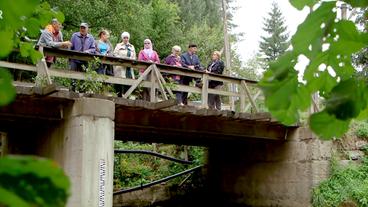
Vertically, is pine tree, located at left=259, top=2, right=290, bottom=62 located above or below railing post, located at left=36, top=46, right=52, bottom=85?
above

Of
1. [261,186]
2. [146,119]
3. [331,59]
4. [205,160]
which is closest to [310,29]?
[331,59]

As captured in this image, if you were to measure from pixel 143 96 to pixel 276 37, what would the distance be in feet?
147

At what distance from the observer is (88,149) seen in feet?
27.8

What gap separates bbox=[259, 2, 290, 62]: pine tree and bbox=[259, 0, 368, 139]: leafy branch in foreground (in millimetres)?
51557

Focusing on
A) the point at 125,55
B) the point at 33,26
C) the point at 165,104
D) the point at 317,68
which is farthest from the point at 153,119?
the point at 317,68

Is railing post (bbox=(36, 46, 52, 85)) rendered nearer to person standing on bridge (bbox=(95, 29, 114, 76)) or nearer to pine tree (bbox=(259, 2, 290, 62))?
person standing on bridge (bbox=(95, 29, 114, 76))

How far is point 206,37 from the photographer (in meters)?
33.2

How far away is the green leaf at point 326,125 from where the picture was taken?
1006 mm

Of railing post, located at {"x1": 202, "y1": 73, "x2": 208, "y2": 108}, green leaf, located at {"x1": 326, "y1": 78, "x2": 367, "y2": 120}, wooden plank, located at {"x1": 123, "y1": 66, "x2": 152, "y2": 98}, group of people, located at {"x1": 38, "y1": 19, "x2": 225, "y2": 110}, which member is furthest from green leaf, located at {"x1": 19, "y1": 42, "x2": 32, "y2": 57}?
railing post, located at {"x1": 202, "y1": 73, "x2": 208, "y2": 108}

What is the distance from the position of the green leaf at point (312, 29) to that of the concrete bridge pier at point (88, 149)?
24.4ft

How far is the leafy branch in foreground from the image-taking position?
97cm

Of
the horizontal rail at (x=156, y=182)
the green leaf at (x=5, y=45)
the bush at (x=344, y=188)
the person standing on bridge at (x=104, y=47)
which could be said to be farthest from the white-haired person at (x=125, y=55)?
the green leaf at (x=5, y=45)

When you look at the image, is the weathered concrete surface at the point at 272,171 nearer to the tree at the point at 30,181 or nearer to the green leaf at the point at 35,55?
the green leaf at the point at 35,55

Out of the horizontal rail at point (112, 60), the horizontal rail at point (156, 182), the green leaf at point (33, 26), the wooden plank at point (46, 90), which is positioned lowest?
the horizontal rail at point (156, 182)
